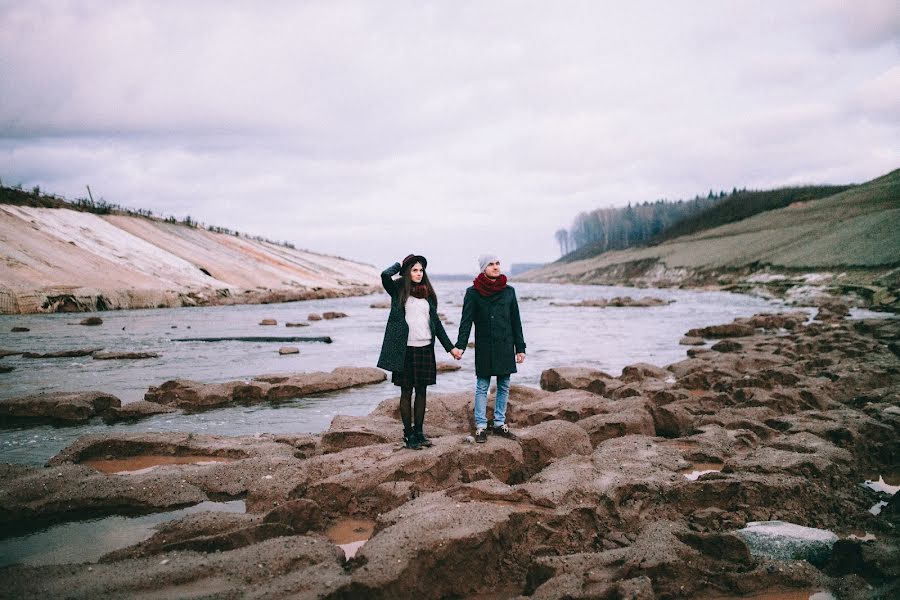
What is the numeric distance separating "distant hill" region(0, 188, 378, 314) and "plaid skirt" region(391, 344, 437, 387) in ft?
109

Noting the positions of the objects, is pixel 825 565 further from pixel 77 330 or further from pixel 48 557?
pixel 77 330

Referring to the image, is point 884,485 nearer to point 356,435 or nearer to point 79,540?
point 356,435

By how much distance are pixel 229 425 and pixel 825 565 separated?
7.85m

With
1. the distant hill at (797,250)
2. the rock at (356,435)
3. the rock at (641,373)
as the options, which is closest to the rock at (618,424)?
the rock at (356,435)

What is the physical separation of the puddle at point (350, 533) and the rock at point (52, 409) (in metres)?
6.13

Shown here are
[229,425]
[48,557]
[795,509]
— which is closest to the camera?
[48,557]

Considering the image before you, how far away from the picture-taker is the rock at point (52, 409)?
27.5 feet

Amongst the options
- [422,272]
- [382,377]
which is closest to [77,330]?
[382,377]

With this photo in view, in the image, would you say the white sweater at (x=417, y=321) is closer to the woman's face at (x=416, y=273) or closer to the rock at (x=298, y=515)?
the woman's face at (x=416, y=273)

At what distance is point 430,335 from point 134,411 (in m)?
5.89

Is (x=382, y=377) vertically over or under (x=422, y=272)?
under

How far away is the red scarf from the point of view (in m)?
6.29

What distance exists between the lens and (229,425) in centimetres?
845

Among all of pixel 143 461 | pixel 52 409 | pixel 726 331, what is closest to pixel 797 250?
pixel 726 331
